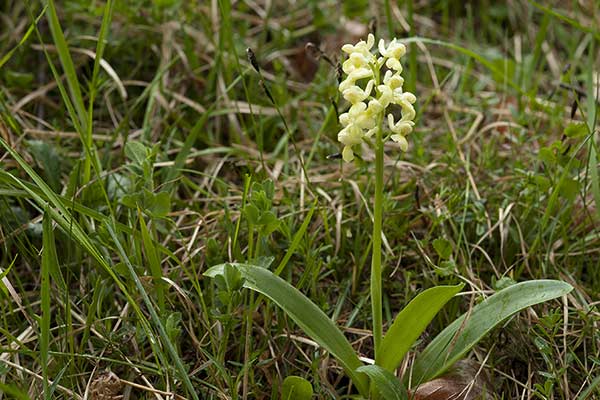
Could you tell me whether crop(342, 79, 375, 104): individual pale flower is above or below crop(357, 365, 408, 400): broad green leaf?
above

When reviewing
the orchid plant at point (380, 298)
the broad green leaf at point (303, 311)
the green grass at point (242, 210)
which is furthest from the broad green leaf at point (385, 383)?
the green grass at point (242, 210)

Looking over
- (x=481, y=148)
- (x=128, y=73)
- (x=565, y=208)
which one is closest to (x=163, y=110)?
(x=128, y=73)

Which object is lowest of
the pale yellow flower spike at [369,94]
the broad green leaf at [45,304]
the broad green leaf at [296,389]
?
the broad green leaf at [296,389]

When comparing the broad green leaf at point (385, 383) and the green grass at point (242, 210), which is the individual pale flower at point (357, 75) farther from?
the broad green leaf at point (385, 383)

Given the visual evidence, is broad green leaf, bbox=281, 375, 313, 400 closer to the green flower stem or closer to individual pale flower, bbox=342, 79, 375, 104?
the green flower stem

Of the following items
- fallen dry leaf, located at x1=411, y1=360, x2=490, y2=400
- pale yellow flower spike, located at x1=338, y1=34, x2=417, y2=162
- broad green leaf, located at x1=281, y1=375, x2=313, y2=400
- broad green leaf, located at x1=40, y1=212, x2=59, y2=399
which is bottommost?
fallen dry leaf, located at x1=411, y1=360, x2=490, y2=400

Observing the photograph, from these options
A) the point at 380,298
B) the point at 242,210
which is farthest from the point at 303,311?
the point at 242,210

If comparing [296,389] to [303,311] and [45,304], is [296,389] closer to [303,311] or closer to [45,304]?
[303,311]

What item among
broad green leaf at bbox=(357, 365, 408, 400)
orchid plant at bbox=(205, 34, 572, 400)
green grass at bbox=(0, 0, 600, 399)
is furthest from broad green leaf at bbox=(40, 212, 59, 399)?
broad green leaf at bbox=(357, 365, 408, 400)
